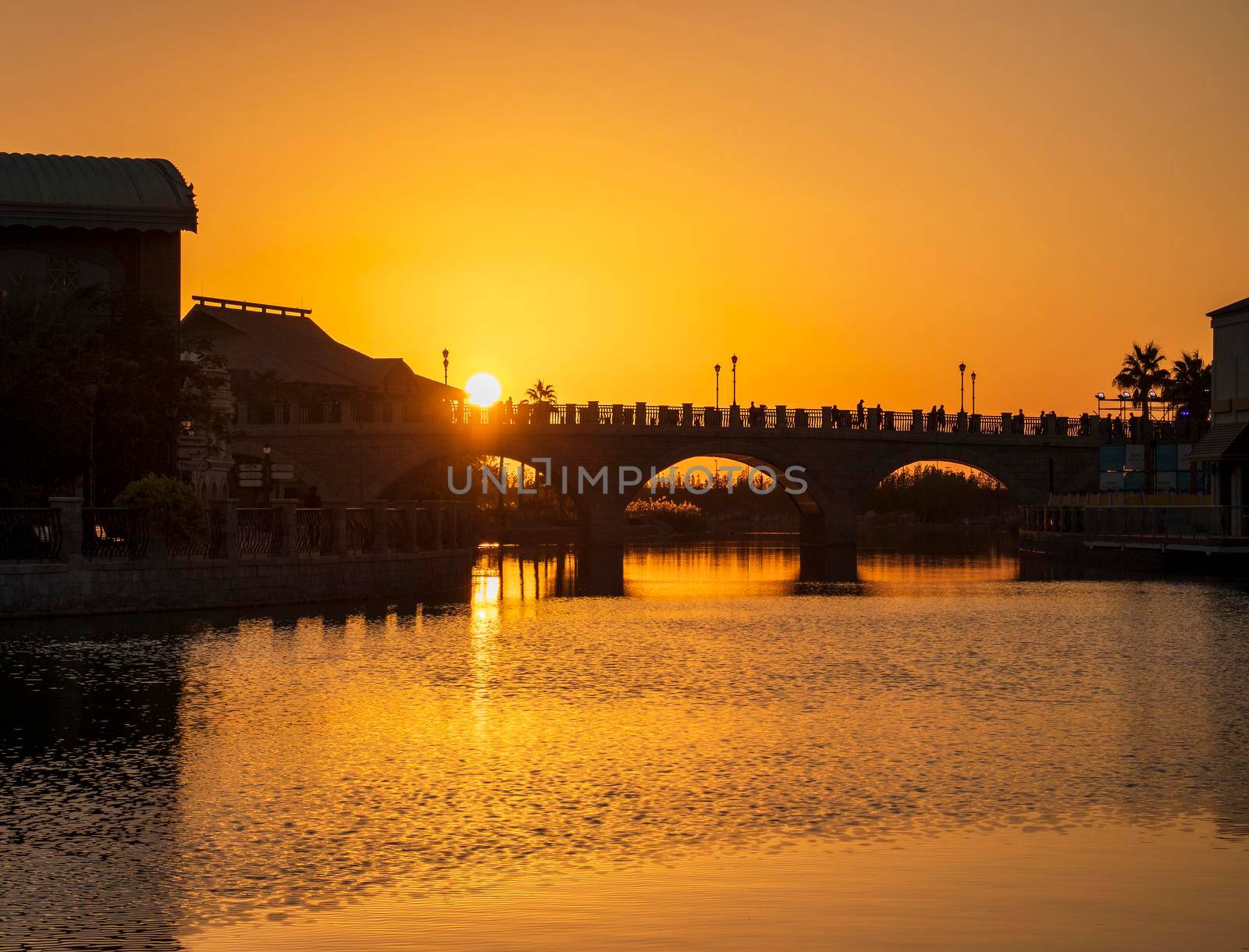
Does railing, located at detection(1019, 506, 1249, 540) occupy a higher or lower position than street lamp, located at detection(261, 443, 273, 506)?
lower

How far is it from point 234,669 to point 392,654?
122 inches

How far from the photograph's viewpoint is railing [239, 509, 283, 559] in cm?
3403

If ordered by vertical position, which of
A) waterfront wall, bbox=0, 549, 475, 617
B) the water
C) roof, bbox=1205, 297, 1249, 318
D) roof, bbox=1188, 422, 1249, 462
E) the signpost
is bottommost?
the water

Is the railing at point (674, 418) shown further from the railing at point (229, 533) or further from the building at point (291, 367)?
the railing at point (229, 533)

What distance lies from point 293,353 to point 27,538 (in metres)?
66.7

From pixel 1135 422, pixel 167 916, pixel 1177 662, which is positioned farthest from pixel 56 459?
pixel 1135 422

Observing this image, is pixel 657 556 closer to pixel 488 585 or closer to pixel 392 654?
pixel 488 585

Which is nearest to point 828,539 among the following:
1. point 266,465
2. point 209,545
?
point 266,465

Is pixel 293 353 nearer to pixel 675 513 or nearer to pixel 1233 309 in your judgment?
pixel 675 513

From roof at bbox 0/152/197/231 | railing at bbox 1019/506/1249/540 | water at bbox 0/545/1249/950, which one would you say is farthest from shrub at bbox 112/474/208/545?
railing at bbox 1019/506/1249/540

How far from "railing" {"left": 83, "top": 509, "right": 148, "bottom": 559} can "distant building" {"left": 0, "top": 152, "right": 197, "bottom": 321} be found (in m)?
11.7

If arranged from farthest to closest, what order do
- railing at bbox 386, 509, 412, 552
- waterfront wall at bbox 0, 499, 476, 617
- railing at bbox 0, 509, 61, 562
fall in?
railing at bbox 386, 509, 412, 552 → railing at bbox 0, 509, 61, 562 → waterfront wall at bbox 0, 499, 476, 617

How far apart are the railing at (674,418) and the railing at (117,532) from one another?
3814cm

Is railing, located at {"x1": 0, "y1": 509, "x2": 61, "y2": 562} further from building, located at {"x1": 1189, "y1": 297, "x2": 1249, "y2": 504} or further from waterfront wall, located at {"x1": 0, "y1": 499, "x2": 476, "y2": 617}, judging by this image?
building, located at {"x1": 1189, "y1": 297, "x2": 1249, "y2": 504}
